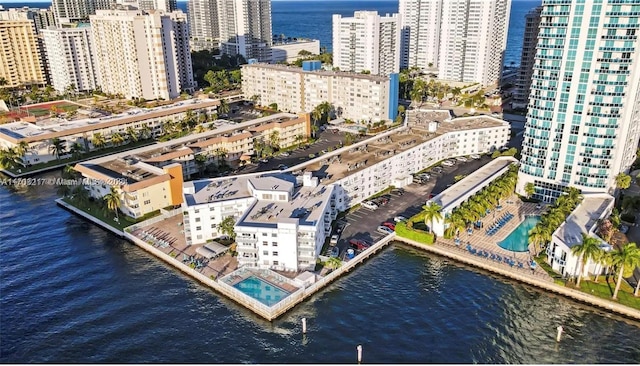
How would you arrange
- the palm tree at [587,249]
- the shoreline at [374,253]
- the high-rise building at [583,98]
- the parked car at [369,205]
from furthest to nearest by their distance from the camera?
the parked car at [369,205] → the high-rise building at [583,98] → the shoreline at [374,253] → the palm tree at [587,249]

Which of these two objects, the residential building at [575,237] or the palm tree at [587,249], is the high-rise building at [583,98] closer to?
the residential building at [575,237]

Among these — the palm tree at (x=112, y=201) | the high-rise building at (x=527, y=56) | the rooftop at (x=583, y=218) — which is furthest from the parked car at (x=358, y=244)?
the high-rise building at (x=527, y=56)

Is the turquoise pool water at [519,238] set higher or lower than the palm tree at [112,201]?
lower

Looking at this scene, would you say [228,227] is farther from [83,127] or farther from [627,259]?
[83,127]

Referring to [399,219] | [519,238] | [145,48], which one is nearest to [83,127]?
[145,48]

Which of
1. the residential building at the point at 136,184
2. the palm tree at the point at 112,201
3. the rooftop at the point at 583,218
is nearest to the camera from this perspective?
the rooftop at the point at 583,218

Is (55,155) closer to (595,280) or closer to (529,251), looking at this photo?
(529,251)

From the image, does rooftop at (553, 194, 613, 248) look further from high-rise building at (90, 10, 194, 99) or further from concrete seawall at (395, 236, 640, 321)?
high-rise building at (90, 10, 194, 99)
